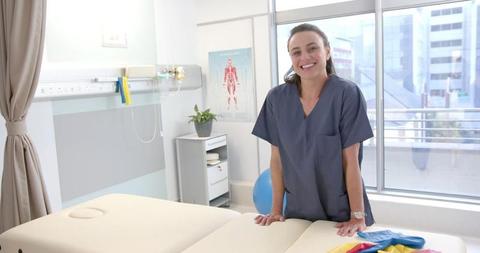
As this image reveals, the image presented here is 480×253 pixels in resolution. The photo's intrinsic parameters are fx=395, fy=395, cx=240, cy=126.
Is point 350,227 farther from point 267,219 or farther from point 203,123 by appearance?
point 203,123

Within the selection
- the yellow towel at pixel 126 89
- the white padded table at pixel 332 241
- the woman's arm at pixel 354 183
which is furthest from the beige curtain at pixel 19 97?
the woman's arm at pixel 354 183

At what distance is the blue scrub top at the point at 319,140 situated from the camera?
1537mm

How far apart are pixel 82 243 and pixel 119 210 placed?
0.41 metres

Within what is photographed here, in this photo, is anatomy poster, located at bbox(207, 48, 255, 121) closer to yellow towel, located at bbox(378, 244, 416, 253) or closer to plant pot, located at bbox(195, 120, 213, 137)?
plant pot, located at bbox(195, 120, 213, 137)

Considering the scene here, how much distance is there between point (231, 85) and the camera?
13.0 ft

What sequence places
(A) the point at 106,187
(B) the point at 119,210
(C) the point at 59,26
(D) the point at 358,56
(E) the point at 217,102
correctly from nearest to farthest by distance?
(B) the point at 119,210 < (C) the point at 59,26 < (A) the point at 106,187 < (D) the point at 358,56 < (E) the point at 217,102

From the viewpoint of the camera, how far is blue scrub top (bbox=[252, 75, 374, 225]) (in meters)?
1.54

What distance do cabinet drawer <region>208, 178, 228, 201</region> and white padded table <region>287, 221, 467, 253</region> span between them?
7.21 feet

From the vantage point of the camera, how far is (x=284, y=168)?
170cm

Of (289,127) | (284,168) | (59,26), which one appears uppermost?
(59,26)

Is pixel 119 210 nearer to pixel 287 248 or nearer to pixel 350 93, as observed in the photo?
pixel 287 248

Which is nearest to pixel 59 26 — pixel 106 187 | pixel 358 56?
pixel 106 187

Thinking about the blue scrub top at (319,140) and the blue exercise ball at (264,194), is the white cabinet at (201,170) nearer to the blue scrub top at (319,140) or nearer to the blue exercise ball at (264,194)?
the blue exercise ball at (264,194)

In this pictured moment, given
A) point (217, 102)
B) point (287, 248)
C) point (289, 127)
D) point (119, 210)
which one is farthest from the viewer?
point (217, 102)
